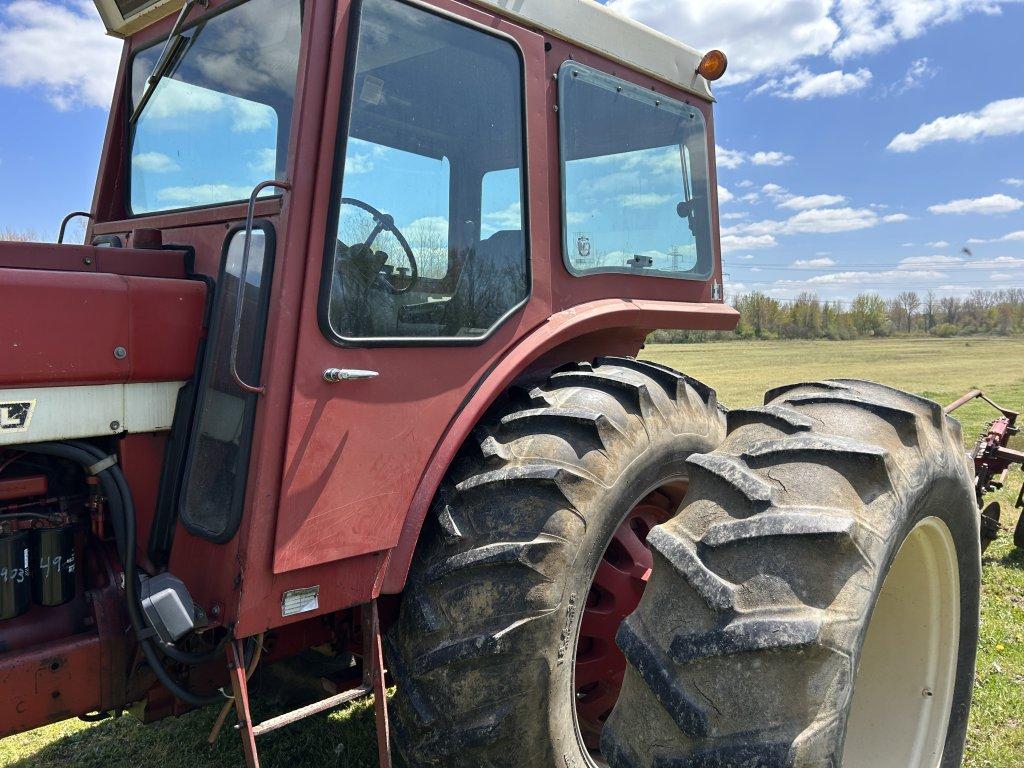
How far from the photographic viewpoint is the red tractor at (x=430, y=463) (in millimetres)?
2029

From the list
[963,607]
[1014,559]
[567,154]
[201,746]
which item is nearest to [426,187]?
[567,154]

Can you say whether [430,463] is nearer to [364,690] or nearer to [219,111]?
[364,690]

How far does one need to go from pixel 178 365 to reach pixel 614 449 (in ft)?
4.37

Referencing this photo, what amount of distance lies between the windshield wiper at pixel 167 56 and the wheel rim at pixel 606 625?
→ 2.14 metres

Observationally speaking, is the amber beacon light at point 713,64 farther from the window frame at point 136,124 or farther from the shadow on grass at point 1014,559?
the shadow on grass at point 1014,559

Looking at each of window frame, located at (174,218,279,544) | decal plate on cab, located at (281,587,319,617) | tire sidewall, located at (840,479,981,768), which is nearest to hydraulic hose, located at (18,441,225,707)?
window frame, located at (174,218,279,544)

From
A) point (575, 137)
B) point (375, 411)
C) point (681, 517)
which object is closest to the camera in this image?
point (681, 517)

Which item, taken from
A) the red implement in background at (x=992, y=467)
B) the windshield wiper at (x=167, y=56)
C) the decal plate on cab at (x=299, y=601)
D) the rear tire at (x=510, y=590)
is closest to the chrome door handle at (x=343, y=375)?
the rear tire at (x=510, y=590)

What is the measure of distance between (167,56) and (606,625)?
243 centimetres

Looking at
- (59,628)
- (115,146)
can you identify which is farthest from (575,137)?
(59,628)

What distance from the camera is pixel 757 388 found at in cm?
2145

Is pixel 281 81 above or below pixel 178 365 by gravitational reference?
above

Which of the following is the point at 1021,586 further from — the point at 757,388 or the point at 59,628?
the point at 757,388

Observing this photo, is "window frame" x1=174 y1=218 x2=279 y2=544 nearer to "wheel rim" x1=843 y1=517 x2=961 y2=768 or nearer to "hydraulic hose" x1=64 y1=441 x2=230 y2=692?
"hydraulic hose" x1=64 y1=441 x2=230 y2=692
